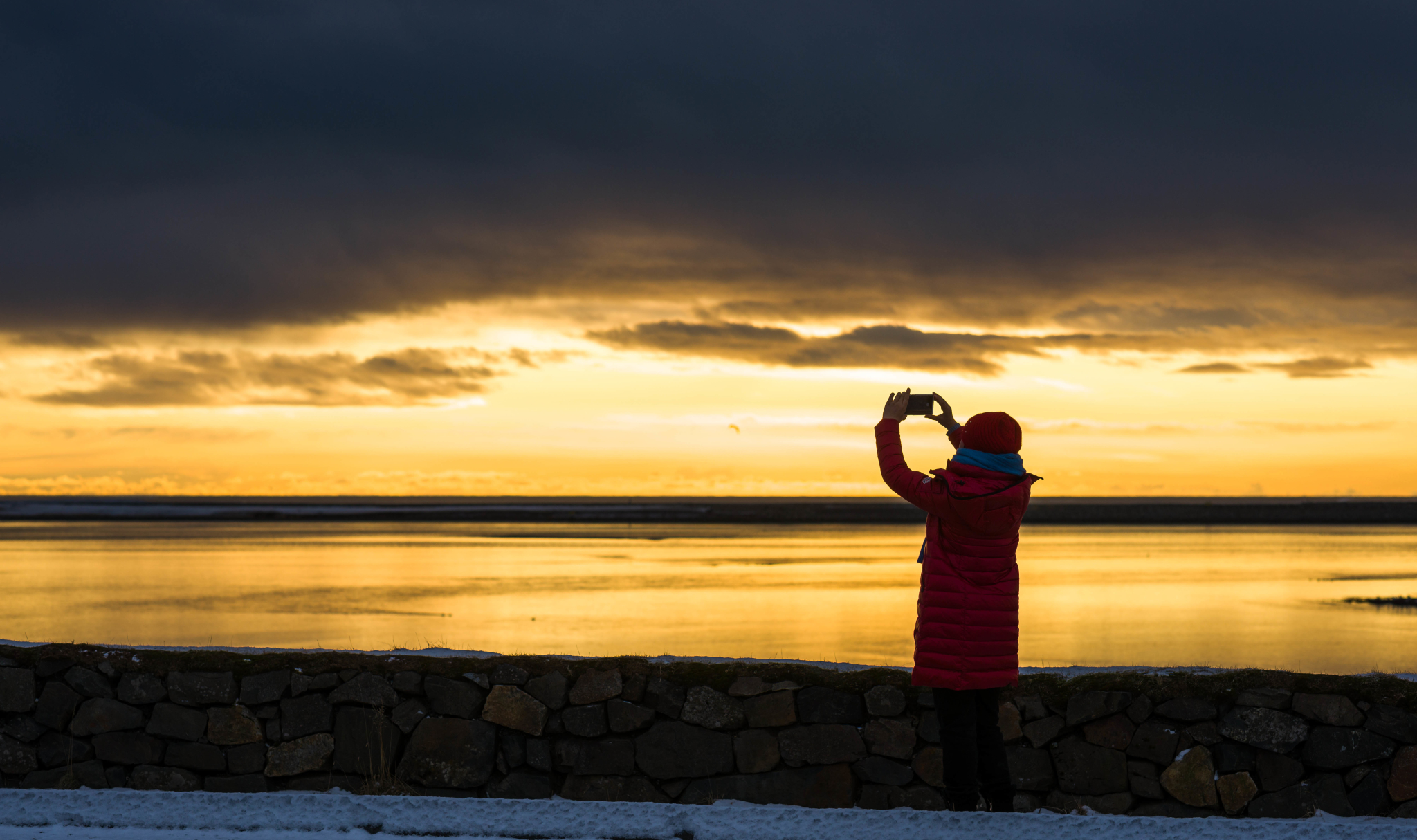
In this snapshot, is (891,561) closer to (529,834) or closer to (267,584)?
(267,584)

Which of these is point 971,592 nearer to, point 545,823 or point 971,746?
point 971,746

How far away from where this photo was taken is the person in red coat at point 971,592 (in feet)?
14.6

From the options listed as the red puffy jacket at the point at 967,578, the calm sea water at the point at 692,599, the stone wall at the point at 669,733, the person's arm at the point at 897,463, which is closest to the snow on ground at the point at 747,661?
the stone wall at the point at 669,733

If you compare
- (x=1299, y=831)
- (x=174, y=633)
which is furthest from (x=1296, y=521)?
(x=1299, y=831)

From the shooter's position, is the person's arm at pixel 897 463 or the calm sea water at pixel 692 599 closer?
the person's arm at pixel 897 463

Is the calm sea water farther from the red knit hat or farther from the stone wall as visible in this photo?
the red knit hat

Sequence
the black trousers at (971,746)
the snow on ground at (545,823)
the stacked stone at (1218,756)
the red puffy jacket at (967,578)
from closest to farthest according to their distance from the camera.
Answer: the snow on ground at (545,823) < the red puffy jacket at (967,578) < the black trousers at (971,746) < the stacked stone at (1218,756)

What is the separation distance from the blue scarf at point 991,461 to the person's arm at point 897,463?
17 centimetres

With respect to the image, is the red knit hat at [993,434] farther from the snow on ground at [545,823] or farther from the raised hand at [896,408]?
the snow on ground at [545,823]

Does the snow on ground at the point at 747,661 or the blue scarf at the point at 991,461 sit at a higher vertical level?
the blue scarf at the point at 991,461

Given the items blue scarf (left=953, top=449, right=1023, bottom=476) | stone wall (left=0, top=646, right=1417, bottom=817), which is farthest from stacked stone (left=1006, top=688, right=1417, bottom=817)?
blue scarf (left=953, top=449, right=1023, bottom=476)

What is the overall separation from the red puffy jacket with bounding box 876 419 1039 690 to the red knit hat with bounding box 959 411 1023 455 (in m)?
0.12

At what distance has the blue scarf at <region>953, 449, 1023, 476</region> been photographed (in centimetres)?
451

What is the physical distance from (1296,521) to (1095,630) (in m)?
67.2
